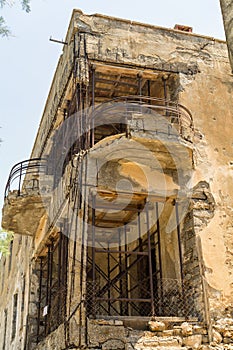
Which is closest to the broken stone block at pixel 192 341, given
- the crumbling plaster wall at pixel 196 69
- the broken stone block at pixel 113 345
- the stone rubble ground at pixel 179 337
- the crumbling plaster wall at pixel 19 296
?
the stone rubble ground at pixel 179 337

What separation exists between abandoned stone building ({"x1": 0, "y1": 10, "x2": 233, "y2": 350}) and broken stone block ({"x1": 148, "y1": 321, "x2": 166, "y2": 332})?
0.02 metres

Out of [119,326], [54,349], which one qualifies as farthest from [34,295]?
[119,326]

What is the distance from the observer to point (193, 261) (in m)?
10.3

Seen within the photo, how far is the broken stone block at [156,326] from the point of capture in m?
9.38

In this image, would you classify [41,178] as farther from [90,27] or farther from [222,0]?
[222,0]

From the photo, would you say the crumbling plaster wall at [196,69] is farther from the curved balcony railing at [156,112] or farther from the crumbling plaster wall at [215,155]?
the curved balcony railing at [156,112]

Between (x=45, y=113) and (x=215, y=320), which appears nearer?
(x=215, y=320)

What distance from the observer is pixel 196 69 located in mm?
12500

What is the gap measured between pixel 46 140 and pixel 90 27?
15.1 feet

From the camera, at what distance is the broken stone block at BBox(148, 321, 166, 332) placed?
30.8 ft

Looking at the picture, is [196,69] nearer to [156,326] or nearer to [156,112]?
[156,112]

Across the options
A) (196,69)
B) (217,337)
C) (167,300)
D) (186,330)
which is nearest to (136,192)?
(167,300)

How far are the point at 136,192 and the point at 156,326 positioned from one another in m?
3.00

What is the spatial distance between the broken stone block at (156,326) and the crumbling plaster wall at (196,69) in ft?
7.72
